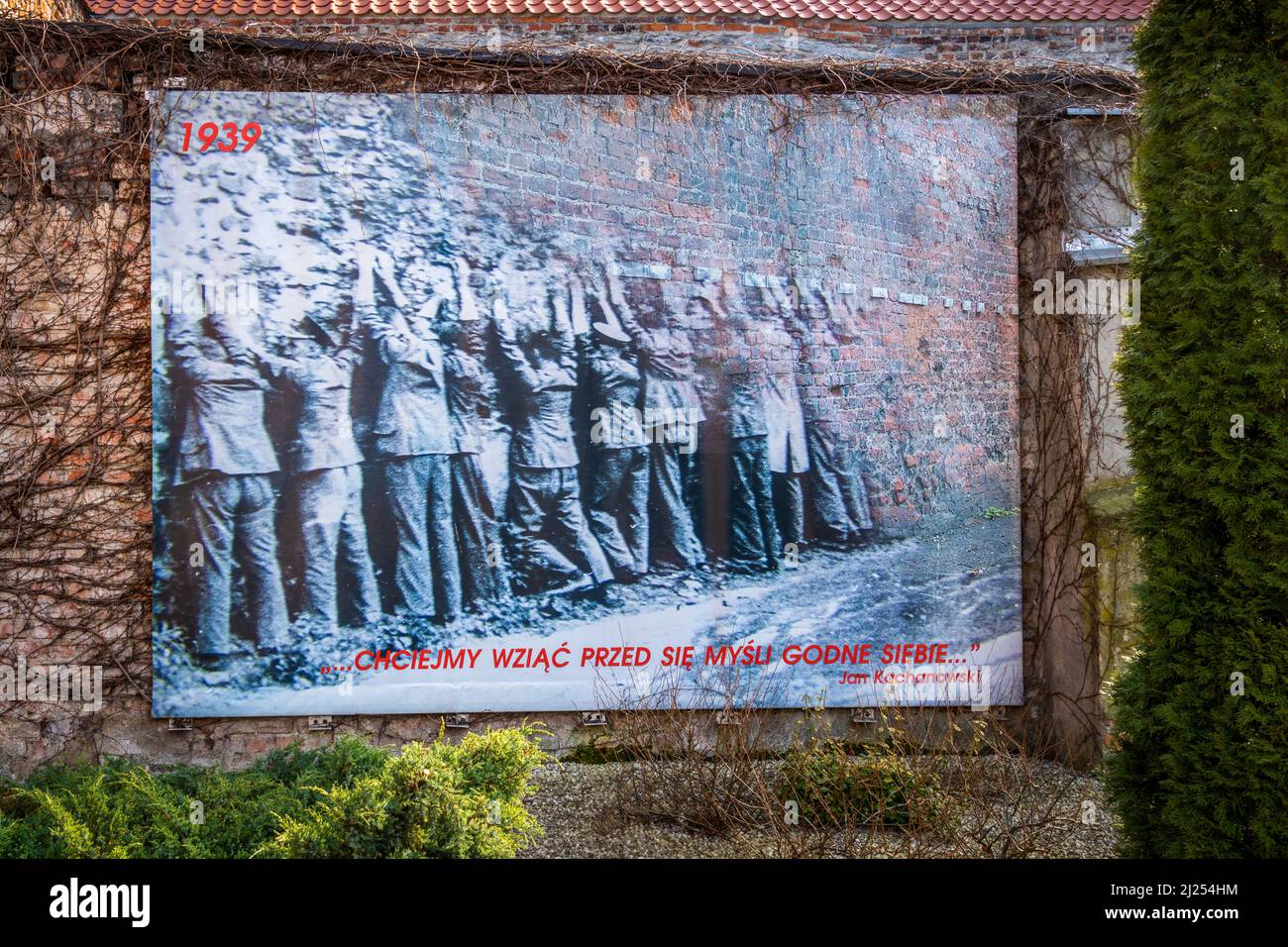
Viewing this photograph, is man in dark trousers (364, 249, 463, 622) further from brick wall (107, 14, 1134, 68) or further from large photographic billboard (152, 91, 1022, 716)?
brick wall (107, 14, 1134, 68)

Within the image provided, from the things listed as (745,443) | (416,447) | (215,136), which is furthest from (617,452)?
(215,136)

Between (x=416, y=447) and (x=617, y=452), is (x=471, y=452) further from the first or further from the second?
(x=617, y=452)

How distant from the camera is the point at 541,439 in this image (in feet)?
16.8

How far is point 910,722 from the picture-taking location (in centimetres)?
526

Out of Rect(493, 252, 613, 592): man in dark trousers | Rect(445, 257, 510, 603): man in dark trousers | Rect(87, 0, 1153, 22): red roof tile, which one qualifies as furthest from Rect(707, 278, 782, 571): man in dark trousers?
Rect(87, 0, 1153, 22): red roof tile

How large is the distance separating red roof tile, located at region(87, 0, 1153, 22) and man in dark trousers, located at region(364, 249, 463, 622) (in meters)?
6.38

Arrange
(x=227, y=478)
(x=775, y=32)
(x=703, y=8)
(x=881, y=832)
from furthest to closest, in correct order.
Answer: (x=775, y=32)
(x=703, y=8)
(x=227, y=478)
(x=881, y=832)

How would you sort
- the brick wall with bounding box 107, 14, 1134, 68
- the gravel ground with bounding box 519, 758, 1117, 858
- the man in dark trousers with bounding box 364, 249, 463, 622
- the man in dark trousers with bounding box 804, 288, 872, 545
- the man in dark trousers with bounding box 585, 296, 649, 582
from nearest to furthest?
the gravel ground with bounding box 519, 758, 1117, 858 → the man in dark trousers with bounding box 364, 249, 463, 622 → the man in dark trousers with bounding box 585, 296, 649, 582 → the man in dark trousers with bounding box 804, 288, 872, 545 → the brick wall with bounding box 107, 14, 1134, 68

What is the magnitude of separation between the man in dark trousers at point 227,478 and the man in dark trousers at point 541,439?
1227 mm

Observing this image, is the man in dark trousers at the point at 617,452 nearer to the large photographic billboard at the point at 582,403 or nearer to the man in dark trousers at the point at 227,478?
the large photographic billboard at the point at 582,403

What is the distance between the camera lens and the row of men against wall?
16.3 feet

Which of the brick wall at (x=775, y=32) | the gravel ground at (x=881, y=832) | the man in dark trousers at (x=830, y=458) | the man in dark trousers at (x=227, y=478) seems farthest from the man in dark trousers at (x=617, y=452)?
the brick wall at (x=775, y=32)

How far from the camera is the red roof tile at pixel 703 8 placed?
1019 cm

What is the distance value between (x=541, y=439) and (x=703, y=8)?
6874mm
